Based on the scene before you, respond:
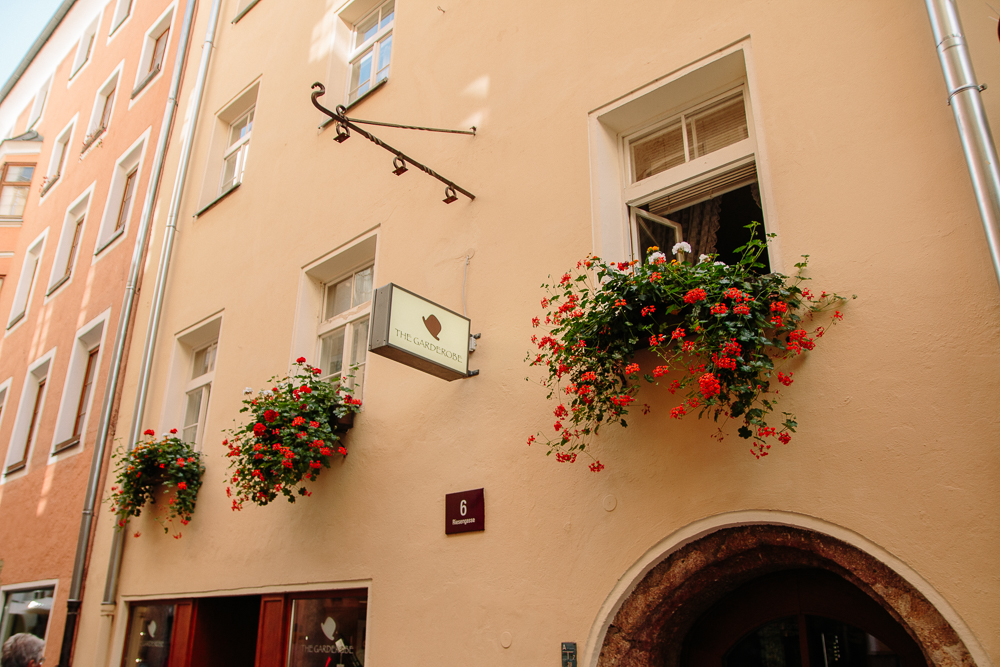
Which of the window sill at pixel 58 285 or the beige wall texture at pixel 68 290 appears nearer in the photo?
the beige wall texture at pixel 68 290

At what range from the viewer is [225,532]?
21.4ft

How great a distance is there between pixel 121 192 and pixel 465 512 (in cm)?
888

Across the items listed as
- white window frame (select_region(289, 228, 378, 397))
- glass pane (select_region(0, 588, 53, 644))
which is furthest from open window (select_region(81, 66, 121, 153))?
white window frame (select_region(289, 228, 378, 397))

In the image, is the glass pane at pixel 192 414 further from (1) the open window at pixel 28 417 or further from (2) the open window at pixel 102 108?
(2) the open window at pixel 102 108

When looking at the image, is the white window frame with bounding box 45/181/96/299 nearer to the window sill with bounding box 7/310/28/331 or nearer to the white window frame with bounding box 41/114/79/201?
the window sill with bounding box 7/310/28/331

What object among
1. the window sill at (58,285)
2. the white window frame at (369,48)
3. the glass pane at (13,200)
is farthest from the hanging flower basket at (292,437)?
the glass pane at (13,200)

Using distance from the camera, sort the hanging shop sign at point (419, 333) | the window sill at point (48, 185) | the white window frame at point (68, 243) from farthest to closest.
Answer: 1. the window sill at point (48, 185)
2. the white window frame at point (68, 243)
3. the hanging shop sign at point (419, 333)

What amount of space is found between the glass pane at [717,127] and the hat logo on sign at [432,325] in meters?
1.77

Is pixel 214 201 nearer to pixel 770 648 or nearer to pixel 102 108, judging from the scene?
pixel 102 108

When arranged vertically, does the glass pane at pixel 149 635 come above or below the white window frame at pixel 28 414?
below

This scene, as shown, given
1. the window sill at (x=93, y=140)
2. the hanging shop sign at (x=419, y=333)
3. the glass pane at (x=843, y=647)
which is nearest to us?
the glass pane at (x=843, y=647)

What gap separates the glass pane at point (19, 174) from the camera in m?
17.0

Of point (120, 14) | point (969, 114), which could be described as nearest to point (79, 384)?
point (120, 14)

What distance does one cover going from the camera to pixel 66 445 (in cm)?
930
